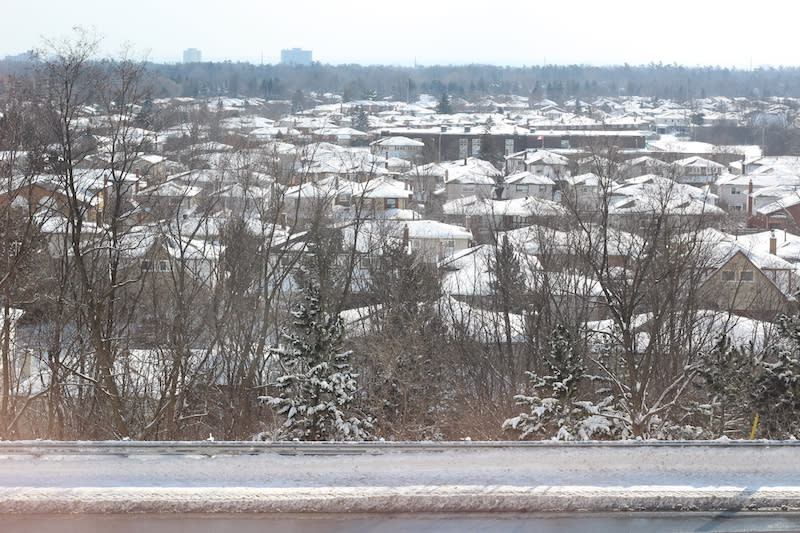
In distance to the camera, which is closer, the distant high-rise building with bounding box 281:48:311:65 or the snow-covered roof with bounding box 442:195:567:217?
the snow-covered roof with bounding box 442:195:567:217

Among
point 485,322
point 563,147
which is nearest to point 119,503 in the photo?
point 485,322

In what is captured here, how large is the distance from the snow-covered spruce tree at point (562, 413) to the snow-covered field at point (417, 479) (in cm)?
317

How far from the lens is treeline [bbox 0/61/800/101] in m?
86.8

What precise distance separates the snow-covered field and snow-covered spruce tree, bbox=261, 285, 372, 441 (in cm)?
396

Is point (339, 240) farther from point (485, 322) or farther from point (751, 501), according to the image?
point (751, 501)

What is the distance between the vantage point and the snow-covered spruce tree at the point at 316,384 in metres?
6.36

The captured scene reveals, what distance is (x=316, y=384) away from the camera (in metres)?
6.45

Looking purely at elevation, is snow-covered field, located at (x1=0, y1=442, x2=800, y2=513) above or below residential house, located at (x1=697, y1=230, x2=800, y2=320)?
above

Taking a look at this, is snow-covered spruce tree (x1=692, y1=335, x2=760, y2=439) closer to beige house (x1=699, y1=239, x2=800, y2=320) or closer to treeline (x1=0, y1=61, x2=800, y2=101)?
beige house (x1=699, y1=239, x2=800, y2=320)

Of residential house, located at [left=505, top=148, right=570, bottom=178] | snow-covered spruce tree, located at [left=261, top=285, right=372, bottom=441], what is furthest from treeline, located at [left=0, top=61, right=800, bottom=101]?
snow-covered spruce tree, located at [left=261, top=285, right=372, bottom=441]

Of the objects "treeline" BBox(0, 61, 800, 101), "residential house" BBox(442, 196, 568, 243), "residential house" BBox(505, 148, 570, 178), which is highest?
"treeline" BBox(0, 61, 800, 101)

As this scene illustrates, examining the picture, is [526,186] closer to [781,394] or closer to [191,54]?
[781,394]

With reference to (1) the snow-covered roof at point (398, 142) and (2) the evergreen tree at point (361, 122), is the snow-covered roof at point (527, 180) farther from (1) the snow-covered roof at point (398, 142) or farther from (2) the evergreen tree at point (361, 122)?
(2) the evergreen tree at point (361, 122)

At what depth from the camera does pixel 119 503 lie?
2064mm
